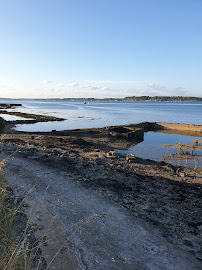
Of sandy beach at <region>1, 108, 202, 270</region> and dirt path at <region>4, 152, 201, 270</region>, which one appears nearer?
dirt path at <region>4, 152, 201, 270</region>

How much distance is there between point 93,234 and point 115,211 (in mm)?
2059

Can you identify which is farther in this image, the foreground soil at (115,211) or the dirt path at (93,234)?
the foreground soil at (115,211)

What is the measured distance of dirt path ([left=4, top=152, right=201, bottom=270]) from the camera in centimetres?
592

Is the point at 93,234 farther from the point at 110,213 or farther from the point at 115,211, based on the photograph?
the point at 115,211

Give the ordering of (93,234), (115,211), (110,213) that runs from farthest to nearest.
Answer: (115,211)
(110,213)
(93,234)

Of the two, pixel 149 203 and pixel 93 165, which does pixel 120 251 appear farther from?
pixel 93 165

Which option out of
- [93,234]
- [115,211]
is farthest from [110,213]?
[93,234]

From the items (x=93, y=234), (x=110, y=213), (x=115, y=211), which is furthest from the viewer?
(x=115, y=211)

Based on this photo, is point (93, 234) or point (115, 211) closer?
point (93, 234)

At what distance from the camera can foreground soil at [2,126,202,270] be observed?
628 centimetres

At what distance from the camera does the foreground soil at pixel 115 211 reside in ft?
20.6

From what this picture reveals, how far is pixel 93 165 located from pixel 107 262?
9778mm

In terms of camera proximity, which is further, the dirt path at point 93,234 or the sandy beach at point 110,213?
the sandy beach at point 110,213

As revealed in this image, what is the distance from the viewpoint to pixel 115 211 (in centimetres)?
899
